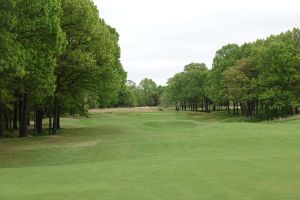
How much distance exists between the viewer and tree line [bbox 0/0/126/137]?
26375 mm

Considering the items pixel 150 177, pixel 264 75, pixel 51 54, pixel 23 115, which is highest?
pixel 264 75

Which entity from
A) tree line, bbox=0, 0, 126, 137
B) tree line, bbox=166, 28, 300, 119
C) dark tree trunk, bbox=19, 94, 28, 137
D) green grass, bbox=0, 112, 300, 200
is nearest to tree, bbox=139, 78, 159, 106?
tree line, bbox=166, 28, 300, 119

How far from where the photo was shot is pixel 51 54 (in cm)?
3131

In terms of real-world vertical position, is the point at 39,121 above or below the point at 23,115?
below

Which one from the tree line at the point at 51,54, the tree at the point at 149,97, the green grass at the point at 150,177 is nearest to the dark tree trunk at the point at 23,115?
the tree line at the point at 51,54

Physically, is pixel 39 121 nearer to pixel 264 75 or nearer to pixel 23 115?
pixel 23 115

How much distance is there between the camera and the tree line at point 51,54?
26375 mm

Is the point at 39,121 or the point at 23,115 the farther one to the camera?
the point at 39,121

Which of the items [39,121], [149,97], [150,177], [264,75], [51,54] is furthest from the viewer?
[149,97]

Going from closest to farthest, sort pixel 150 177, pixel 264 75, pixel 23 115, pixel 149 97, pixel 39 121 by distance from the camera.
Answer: pixel 150 177
pixel 23 115
pixel 39 121
pixel 264 75
pixel 149 97

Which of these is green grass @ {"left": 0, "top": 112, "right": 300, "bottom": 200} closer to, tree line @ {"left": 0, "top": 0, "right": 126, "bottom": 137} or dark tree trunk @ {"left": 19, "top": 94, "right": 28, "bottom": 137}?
tree line @ {"left": 0, "top": 0, "right": 126, "bottom": 137}

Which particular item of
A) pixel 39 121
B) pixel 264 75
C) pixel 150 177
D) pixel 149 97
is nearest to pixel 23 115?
pixel 39 121

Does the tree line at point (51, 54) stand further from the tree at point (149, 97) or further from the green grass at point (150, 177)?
the tree at point (149, 97)

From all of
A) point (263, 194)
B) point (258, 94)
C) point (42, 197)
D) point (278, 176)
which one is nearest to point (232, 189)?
point (263, 194)
